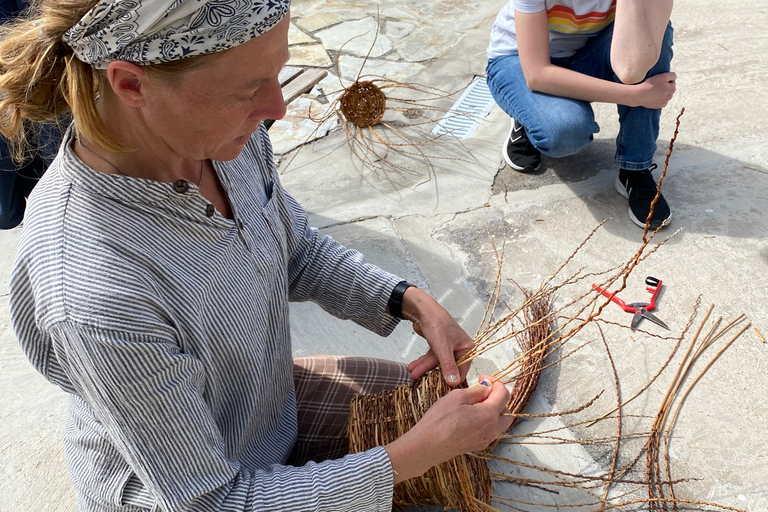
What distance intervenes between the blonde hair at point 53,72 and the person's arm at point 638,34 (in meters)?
2.08

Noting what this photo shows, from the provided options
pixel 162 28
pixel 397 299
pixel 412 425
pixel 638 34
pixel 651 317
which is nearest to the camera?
pixel 162 28

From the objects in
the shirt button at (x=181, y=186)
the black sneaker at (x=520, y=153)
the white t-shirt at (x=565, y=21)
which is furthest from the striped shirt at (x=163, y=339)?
the black sneaker at (x=520, y=153)

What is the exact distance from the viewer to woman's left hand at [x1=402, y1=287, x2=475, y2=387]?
1581 mm

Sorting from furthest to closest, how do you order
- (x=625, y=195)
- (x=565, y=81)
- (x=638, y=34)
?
(x=625, y=195) → (x=565, y=81) → (x=638, y=34)

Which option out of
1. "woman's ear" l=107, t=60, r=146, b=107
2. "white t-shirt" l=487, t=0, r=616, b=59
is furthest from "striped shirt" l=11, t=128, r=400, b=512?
"white t-shirt" l=487, t=0, r=616, b=59

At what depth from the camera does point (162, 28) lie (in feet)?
3.26

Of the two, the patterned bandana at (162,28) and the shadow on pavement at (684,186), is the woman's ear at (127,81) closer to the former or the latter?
the patterned bandana at (162,28)

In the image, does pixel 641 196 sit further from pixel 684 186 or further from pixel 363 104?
pixel 363 104

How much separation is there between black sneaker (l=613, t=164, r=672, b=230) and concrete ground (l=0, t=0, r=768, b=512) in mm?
60

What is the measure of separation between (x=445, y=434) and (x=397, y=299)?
46cm

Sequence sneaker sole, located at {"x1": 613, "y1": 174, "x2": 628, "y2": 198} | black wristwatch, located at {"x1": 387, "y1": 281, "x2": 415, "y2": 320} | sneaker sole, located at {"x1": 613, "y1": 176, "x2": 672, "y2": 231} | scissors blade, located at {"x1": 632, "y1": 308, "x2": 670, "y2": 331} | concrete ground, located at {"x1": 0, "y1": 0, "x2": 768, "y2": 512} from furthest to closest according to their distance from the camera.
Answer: sneaker sole, located at {"x1": 613, "y1": 174, "x2": 628, "y2": 198}
sneaker sole, located at {"x1": 613, "y1": 176, "x2": 672, "y2": 231}
scissors blade, located at {"x1": 632, "y1": 308, "x2": 670, "y2": 331}
concrete ground, located at {"x1": 0, "y1": 0, "x2": 768, "y2": 512}
black wristwatch, located at {"x1": 387, "y1": 281, "x2": 415, "y2": 320}

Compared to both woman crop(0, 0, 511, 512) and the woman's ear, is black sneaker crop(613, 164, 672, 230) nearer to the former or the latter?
woman crop(0, 0, 511, 512)

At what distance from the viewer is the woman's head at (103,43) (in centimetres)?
99

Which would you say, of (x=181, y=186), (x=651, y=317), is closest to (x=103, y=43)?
(x=181, y=186)
